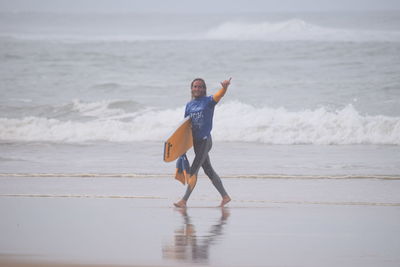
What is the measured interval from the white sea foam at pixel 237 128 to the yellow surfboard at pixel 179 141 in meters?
6.90

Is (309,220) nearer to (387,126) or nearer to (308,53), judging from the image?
(387,126)

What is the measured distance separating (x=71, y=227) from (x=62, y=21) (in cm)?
4989

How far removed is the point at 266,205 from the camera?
7930mm

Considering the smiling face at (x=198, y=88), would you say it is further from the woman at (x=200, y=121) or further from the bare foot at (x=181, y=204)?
the bare foot at (x=181, y=204)

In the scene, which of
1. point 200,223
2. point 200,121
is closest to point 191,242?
point 200,223

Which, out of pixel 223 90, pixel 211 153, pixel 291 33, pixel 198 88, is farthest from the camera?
pixel 291 33

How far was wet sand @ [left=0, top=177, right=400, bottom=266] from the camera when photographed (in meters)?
5.57

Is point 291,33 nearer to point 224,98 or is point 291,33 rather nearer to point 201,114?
point 224,98

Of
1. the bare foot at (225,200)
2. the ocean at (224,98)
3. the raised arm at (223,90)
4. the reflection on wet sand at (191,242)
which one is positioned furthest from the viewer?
the ocean at (224,98)

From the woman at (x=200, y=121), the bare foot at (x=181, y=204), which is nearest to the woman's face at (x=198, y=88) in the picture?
the woman at (x=200, y=121)

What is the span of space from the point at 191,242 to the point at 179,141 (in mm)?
2130

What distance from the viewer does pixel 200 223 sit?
691 centimetres

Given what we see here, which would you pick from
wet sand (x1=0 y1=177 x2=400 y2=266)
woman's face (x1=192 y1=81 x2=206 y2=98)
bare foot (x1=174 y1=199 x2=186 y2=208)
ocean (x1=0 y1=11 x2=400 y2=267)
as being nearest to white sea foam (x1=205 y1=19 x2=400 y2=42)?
ocean (x1=0 y1=11 x2=400 y2=267)

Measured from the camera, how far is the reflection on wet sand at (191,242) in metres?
5.54
